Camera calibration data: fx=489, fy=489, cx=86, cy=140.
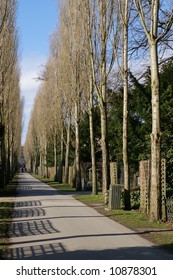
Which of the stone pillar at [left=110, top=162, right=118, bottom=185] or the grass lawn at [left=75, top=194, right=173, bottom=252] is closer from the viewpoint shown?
the grass lawn at [left=75, top=194, right=173, bottom=252]

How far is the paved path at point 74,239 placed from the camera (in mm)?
9328

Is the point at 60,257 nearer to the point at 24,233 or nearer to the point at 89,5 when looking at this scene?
the point at 24,233

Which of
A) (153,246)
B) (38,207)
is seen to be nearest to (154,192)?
(153,246)

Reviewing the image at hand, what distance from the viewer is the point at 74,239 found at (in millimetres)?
11422

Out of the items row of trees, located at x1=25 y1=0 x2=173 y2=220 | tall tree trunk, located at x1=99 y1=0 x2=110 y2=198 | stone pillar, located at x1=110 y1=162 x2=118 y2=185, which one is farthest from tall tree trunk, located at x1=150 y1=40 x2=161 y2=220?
stone pillar, located at x1=110 y1=162 x2=118 y2=185

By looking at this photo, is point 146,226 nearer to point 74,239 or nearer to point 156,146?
point 156,146

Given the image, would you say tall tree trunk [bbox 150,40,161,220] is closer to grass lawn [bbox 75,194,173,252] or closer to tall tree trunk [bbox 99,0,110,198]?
grass lawn [bbox 75,194,173,252]

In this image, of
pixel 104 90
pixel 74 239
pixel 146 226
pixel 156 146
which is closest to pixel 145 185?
pixel 156 146

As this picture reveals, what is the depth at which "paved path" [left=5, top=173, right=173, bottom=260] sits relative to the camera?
9.33 metres

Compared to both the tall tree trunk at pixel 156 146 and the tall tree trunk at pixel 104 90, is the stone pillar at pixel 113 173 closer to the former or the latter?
the tall tree trunk at pixel 104 90

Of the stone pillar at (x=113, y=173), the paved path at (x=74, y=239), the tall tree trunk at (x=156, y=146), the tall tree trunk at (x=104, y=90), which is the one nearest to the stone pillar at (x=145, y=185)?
the paved path at (x=74, y=239)

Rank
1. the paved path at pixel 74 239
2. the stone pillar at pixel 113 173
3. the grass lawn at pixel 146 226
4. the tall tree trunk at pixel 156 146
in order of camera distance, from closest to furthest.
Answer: the paved path at pixel 74 239 → the grass lawn at pixel 146 226 → the tall tree trunk at pixel 156 146 → the stone pillar at pixel 113 173

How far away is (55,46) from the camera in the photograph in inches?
1726
